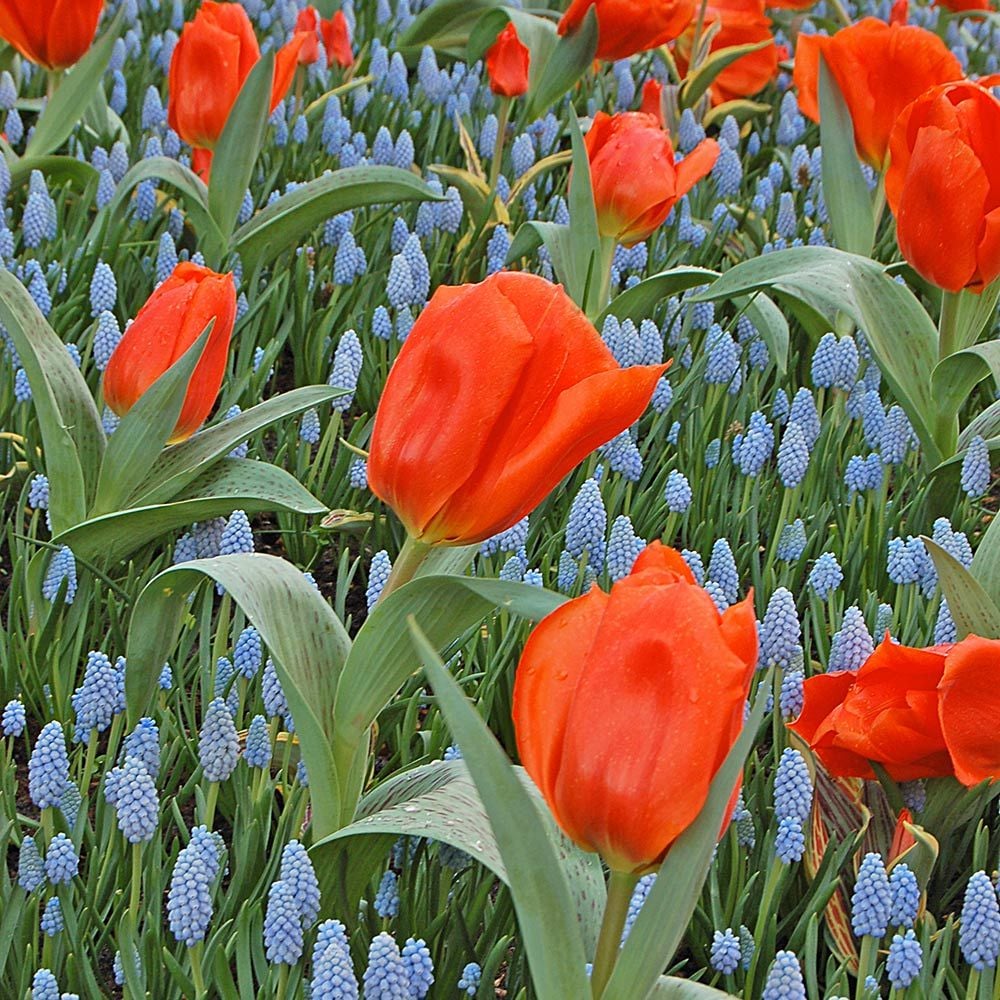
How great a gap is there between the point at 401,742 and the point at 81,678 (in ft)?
1.17

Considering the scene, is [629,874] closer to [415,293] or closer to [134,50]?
[415,293]

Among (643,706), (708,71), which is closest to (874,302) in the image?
(643,706)

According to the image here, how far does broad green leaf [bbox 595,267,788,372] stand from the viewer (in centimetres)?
192

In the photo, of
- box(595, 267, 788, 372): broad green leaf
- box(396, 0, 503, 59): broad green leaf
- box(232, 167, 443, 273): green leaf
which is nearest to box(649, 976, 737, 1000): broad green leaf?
box(595, 267, 788, 372): broad green leaf

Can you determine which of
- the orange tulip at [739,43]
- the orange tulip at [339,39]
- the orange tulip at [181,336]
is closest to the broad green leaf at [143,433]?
the orange tulip at [181,336]

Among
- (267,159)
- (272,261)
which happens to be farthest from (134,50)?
(272,261)

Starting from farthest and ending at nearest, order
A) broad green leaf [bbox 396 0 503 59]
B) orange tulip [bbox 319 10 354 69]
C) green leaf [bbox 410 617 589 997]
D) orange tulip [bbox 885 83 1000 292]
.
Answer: broad green leaf [bbox 396 0 503 59] < orange tulip [bbox 319 10 354 69] < orange tulip [bbox 885 83 1000 292] < green leaf [bbox 410 617 589 997]

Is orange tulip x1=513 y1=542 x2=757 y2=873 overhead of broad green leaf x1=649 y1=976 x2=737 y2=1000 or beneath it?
overhead

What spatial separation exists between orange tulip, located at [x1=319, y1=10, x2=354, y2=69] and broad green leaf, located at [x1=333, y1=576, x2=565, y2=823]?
92.6 inches

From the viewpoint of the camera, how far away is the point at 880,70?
2125 mm

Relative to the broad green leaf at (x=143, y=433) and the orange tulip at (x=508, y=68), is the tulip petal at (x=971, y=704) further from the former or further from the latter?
the orange tulip at (x=508, y=68)

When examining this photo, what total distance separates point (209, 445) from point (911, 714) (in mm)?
714

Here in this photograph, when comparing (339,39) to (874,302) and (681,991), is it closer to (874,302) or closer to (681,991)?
(874,302)

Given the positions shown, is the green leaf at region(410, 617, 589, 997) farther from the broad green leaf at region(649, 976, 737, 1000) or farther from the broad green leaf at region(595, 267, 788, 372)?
the broad green leaf at region(595, 267, 788, 372)
